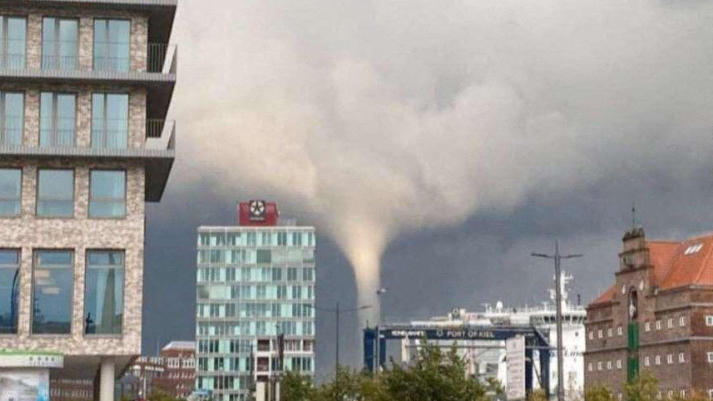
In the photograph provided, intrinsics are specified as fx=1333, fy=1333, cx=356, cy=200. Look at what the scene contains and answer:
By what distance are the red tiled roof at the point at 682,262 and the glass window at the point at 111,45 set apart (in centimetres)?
8482

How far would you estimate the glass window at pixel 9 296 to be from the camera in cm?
6500

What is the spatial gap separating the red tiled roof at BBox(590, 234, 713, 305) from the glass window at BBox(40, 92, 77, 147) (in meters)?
86.2

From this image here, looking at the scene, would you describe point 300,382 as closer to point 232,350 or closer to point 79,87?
point 79,87

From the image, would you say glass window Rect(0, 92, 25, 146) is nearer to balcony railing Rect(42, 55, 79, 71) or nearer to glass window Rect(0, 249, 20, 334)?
balcony railing Rect(42, 55, 79, 71)

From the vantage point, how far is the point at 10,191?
65.8 meters

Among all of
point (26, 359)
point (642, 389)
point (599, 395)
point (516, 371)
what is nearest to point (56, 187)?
point (26, 359)

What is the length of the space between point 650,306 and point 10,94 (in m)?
94.3

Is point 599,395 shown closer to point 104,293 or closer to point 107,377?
point 107,377

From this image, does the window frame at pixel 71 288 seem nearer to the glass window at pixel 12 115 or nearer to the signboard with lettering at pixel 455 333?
the glass window at pixel 12 115

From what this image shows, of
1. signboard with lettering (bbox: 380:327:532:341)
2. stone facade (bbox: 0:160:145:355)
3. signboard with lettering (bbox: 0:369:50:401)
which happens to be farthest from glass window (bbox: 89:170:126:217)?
signboard with lettering (bbox: 380:327:532:341)

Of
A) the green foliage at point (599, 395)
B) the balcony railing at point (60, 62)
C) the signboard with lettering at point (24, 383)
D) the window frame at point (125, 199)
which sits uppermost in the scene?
the balcony railing at point (60, 62)

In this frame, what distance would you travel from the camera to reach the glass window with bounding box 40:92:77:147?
66000 millimetres

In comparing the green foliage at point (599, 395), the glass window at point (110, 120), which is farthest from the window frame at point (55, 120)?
the green foliage at point (599, 395)

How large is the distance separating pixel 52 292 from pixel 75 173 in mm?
5983
